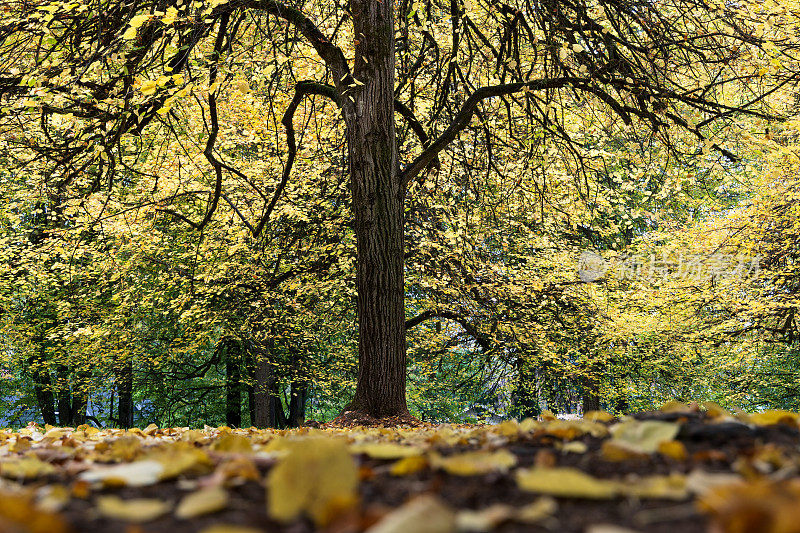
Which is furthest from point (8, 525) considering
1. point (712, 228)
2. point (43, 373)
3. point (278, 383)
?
point (43, 373)

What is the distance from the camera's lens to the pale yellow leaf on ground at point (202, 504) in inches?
39.2

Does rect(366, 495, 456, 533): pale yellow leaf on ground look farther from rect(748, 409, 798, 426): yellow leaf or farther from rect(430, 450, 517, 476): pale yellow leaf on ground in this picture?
rect(748, 409, 798, 426): yellow leaf

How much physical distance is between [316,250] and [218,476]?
8240 mm

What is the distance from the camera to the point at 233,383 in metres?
16.3

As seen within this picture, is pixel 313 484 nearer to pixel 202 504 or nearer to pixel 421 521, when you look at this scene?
pixel 202 504

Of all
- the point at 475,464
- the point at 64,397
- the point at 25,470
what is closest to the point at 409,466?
the point at 475,464

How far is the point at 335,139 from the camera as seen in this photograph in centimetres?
916

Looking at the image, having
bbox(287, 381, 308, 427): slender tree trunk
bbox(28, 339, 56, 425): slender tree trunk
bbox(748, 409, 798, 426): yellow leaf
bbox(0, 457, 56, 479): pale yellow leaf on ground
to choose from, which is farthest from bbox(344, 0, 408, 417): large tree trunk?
bbox(28, 339, 56, 425): slender tree trunk

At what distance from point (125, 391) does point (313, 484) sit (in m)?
15.7

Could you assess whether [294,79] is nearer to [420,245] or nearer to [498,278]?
[420,245]

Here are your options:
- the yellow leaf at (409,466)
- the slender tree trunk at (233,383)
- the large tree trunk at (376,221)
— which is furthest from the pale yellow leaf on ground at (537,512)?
the slender tree trunk at (233,383)

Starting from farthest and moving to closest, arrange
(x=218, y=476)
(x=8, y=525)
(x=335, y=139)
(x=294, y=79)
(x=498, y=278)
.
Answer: (x=498, y=278)
(x=335, y=139)
(x=294, y=79)
(x=218, y=476)
(x=8, y=525)

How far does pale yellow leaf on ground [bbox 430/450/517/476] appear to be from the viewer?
1277 mm

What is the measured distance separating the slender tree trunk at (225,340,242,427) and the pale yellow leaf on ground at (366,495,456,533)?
1520 cm
